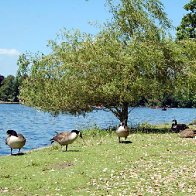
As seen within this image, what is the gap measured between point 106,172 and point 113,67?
24.3 meters

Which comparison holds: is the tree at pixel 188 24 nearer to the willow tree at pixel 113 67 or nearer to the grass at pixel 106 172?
the willow tree at pixel 113 67

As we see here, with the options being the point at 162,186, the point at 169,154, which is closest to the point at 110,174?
the point at 162,186

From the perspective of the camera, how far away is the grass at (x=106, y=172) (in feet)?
58.3

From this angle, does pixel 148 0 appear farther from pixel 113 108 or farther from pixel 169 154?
pixel 169 154

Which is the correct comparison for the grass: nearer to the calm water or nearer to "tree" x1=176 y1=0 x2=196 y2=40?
the calm water

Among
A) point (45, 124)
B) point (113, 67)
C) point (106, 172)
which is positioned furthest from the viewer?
point (45, 124)

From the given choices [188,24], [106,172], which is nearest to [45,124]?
[188,24]

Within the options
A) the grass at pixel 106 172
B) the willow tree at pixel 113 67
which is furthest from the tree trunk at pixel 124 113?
the grass at pixel 106 172

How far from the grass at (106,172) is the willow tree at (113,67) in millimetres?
14110

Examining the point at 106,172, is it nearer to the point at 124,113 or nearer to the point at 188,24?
the point at 124,113

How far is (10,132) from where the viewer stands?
29.8 meters

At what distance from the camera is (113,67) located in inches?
1750

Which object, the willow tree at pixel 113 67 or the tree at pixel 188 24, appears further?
the tree at pixel 188 24

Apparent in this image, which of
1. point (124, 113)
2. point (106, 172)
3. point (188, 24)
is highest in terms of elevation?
point (188, 24)
